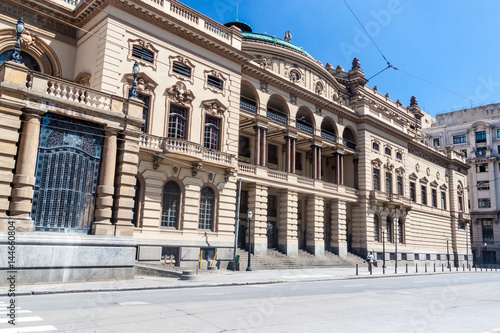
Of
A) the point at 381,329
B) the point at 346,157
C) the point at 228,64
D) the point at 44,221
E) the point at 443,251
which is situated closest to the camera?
the point at 381,329

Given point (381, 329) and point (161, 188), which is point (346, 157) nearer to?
point (161, 188)

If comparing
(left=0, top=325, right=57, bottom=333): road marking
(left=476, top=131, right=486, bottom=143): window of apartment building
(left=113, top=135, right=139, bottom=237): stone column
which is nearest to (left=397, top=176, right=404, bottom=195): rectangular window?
(left=476, top=131, right=486, bottom=143): window of apartment building

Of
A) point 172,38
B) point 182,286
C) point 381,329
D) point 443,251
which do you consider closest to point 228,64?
point 172,38

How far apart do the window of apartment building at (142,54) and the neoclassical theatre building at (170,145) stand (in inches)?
5.3

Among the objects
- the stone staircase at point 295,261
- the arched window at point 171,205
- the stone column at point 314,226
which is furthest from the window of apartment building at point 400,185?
the arched window at point 171,205

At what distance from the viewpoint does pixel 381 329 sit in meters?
8.59

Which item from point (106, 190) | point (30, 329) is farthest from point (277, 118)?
point (30, 329)

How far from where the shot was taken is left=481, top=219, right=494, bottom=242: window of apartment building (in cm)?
7438

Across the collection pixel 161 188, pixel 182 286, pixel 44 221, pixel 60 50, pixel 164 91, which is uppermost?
pixel 60 50

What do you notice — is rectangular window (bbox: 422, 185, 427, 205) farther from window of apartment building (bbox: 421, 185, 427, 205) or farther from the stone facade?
the stone facade

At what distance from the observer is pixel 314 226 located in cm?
3753

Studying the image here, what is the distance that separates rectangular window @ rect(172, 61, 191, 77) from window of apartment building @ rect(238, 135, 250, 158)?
10719mm

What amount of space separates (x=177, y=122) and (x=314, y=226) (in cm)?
1726

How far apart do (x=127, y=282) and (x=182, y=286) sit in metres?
2.31
